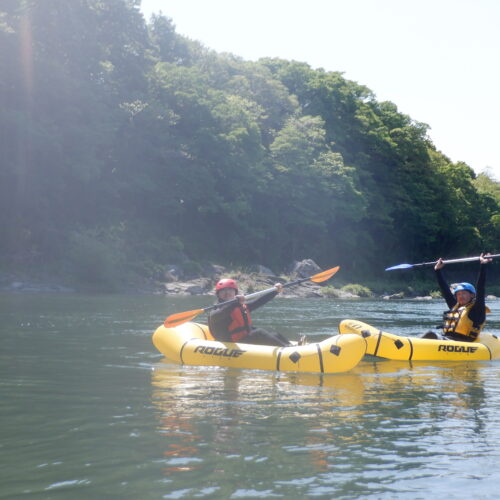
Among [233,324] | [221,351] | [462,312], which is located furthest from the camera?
[462,312]

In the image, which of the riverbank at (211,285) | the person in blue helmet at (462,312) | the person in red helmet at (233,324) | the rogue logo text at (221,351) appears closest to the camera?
the rogue logo text at (221,351)

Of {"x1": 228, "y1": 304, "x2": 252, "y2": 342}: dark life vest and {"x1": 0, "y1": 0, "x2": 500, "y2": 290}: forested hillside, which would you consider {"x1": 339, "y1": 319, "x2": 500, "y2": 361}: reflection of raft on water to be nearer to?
{"x1": 228, "y1": 304, "x2": 252, "y2": 342}: dark life vest

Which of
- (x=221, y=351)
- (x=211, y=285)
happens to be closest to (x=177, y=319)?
(x=221, y=351)

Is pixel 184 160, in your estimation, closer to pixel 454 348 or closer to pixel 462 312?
pixel 462 312

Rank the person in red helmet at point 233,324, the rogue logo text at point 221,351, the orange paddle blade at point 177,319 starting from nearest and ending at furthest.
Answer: the rogue logo text at point 221,351, the person in red helmet at point 233,324, the orange paddle blade at point 177,319

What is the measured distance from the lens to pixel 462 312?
1032cm

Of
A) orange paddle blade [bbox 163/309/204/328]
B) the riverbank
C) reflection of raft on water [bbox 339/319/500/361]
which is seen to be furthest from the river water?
the riverbank

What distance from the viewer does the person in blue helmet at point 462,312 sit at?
10.1m

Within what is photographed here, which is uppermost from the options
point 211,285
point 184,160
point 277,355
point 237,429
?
point 184,160

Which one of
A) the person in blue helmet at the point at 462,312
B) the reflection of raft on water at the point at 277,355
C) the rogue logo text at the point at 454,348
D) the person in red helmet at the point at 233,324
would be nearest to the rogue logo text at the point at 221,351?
the reflection of raft on water at the point at 277,355

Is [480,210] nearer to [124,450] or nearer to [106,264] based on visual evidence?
[106,264]

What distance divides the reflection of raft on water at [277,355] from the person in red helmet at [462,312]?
2220mm

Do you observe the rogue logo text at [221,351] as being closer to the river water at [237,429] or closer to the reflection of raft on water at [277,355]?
the reflection of raft on water at [277,355]

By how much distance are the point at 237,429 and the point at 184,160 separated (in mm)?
27633
